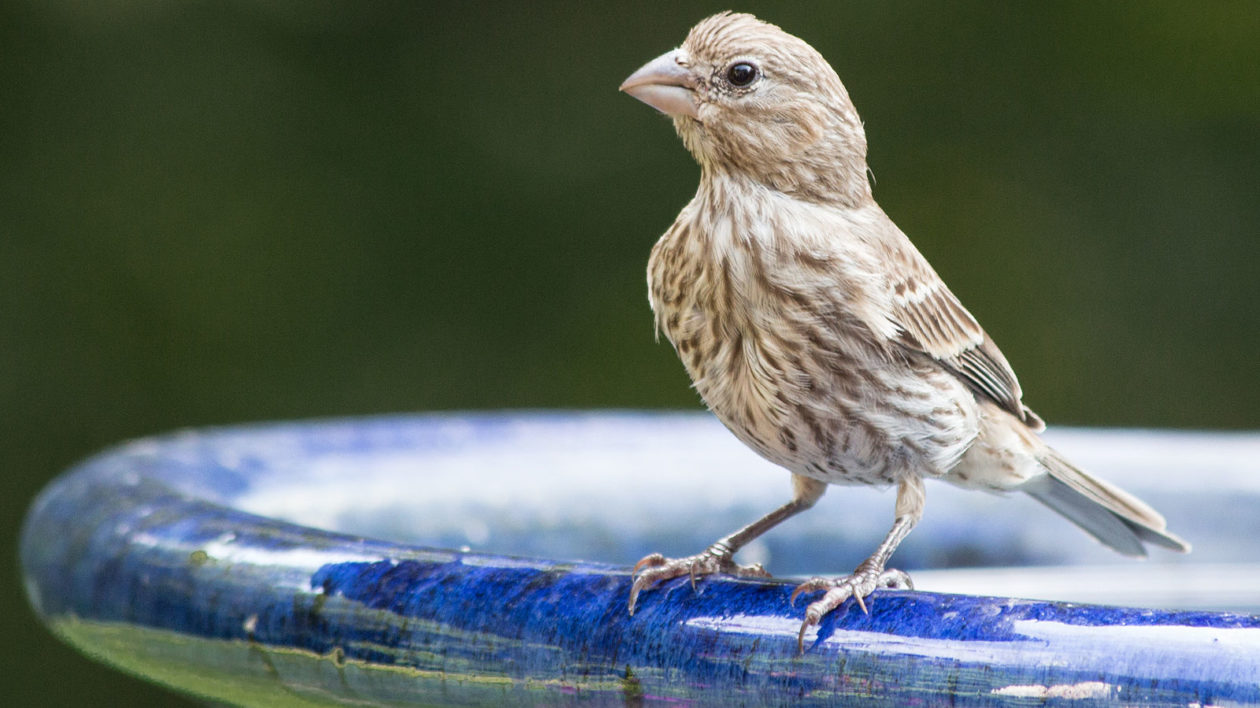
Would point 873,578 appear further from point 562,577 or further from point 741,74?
point 741,74

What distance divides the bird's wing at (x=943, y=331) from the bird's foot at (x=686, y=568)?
0.43m

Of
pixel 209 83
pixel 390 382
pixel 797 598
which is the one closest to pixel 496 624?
pixel 797 598

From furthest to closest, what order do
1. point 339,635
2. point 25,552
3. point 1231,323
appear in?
1. point 1231,323
2. point 25,552
3. point 339,635

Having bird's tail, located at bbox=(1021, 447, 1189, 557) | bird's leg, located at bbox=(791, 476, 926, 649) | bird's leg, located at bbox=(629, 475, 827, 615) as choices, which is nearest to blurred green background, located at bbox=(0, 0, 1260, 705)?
bird's tail, located at bbox=(1021, 447, 1189, 557)

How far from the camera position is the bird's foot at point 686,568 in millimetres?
1981

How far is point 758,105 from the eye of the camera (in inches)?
91.3

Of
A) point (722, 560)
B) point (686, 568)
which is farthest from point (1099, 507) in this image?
point (686, 568)

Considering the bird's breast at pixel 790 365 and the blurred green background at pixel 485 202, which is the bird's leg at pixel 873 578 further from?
the blurred green background at pixel 485 202

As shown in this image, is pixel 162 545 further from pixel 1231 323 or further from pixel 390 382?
pixel 1231 323

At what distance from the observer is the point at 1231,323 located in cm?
647

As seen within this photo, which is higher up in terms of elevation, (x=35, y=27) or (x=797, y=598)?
(x=35, y=27)

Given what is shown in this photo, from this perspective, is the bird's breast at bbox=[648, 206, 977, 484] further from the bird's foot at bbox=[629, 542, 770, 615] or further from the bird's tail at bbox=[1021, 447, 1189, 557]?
the bird's tail at bbox=[1021, 447, 1189, 557]

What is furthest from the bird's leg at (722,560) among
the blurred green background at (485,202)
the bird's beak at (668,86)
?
the blurred green background at (485,202)

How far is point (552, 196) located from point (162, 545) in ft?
13.4
